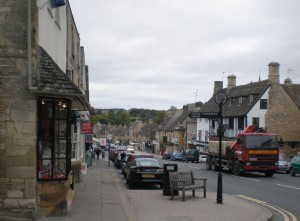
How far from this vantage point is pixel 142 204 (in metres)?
15.3

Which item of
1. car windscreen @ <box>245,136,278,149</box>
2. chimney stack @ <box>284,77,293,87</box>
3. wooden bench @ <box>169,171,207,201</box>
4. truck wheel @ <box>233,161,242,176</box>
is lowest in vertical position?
truck wheel @ <box>233,161,242,176</box>

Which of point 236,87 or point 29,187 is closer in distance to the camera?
point 29,187

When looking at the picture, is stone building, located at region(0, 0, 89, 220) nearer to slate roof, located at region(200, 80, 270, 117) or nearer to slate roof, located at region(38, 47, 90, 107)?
slate roof, located at region(38, 47, 90, 107)

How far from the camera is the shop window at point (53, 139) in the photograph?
1152 cm

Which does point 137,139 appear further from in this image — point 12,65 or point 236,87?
point 12,65

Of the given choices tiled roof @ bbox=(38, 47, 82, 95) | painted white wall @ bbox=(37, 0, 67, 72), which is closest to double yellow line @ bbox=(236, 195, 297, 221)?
tiled roof @ bbox=(38, 47, 82, 95)

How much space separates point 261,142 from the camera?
31.1 meters

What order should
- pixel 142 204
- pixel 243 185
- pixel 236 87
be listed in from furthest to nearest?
pixel 236 87, pixel 243 185, pixel 142 204

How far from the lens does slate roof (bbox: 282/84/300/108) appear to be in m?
55.0

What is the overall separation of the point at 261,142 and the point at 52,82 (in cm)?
2222

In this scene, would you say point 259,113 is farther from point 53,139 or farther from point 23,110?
point 23,110

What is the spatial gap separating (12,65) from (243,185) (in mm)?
16432

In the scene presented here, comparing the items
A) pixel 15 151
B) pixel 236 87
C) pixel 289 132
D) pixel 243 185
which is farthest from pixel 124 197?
pixel 236 87

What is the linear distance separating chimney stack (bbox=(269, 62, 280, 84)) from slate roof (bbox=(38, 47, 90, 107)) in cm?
4375
